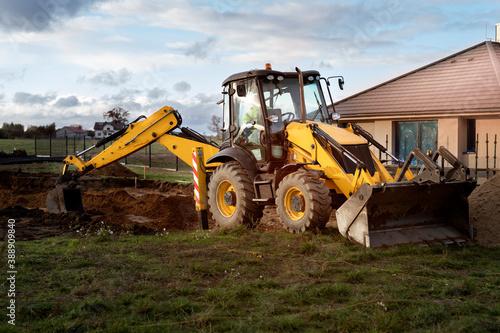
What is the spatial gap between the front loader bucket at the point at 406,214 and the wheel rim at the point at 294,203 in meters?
0.70

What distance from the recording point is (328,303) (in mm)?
5691

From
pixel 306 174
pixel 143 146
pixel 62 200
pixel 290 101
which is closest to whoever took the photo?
pixel 306 174

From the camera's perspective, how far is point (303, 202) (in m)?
8.98

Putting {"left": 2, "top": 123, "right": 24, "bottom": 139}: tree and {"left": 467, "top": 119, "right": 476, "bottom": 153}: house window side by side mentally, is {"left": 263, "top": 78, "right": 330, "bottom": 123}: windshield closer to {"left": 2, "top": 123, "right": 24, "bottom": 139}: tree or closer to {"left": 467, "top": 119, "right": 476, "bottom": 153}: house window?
{"left": 467, "top": 119, "right": 476, "bottom": 153}: house window

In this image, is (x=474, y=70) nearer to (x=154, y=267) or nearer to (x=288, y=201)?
(x=288, y=201)

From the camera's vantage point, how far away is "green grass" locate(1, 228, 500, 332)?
502 cm

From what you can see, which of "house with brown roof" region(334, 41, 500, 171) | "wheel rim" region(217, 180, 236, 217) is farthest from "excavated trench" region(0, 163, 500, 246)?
"house with brown roof" region(334, 41, 500, 171)

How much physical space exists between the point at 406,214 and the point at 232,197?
332 cm

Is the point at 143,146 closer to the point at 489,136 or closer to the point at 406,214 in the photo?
the point at 406,214

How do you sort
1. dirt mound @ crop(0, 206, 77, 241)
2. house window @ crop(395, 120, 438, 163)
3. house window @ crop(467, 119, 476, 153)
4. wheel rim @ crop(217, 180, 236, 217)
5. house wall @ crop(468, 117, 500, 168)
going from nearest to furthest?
1. dirt mound @ crop(0, 206, 77, 241)
2. wheel rim @ crop(217, 180, 236, 217)
3. house wall @ crop(468, 117, 500, 168)
4. house window @ crop(467, 119, 476, 153)
5. house window @ crop(395, 120, 438, 163)

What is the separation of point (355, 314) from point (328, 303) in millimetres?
497

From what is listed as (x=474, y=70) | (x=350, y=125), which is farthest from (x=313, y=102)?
(x=474, y=70)

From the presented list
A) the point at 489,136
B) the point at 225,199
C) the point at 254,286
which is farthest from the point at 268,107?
the point at 489,136

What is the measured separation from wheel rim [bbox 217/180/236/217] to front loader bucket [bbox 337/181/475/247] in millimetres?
2688
